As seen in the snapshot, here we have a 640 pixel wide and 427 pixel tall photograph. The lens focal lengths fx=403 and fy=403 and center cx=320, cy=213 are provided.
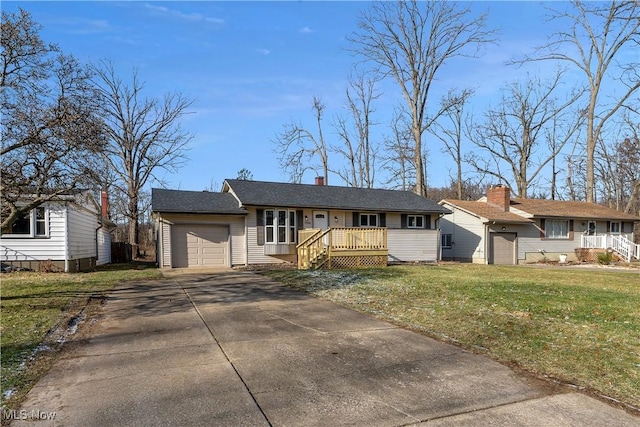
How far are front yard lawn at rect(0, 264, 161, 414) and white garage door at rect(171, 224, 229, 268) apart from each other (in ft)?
12.0

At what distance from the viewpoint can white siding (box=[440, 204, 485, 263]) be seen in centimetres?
2400

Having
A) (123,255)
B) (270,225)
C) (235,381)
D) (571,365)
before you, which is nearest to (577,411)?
(571,365)

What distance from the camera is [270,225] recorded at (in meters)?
18.5

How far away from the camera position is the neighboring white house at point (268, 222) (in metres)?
17.0

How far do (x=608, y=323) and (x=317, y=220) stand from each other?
A: 13.9 meters

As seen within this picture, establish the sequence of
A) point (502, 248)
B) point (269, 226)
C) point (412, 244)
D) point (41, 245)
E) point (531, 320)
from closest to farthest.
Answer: point (531, 320)
point (41, 245)
point (269, 226)
point (412, 244)
point (502, 248)

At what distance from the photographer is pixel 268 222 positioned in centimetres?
1844

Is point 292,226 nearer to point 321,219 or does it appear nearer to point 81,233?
point 321,219

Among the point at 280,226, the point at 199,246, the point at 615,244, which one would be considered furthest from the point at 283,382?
the point at 615,244

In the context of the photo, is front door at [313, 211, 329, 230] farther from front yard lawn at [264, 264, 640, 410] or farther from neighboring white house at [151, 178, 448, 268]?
front yard lawn at [264, 264, 640, 410]

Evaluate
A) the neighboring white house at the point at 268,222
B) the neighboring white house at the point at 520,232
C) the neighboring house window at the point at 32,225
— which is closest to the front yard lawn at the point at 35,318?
the neighboring house window at the point at 32,225

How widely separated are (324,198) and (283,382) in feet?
53.7

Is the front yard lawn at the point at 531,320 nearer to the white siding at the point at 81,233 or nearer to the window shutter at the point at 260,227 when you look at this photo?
the window shutter at the point at 260,227
